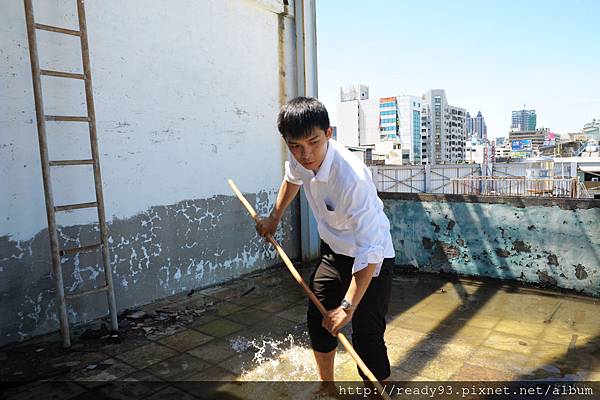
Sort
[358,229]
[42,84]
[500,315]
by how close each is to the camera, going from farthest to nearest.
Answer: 1. [500,315]
2. [42,84]
3. [358,229]

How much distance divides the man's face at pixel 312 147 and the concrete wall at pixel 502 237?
3.62 m

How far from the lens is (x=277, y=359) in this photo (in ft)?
10.2

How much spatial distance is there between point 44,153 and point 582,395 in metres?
4.23

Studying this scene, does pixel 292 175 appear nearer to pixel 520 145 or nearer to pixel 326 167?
pixel 326 167

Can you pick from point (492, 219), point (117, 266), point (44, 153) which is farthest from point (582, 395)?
point (44, 153)

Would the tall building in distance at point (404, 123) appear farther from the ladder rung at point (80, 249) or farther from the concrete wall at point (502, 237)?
the ladder rung at point (80, 249)

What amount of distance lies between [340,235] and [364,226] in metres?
0.31

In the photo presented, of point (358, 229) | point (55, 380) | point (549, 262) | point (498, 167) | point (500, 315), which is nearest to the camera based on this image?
point (358, 229)

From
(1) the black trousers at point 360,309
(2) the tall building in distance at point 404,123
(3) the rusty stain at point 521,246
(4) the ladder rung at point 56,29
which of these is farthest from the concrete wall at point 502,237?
(2) the tall building in distance at point 404,123

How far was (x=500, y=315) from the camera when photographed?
3904 mm

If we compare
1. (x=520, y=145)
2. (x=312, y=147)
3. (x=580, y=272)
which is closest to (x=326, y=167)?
(x=312, y=147)

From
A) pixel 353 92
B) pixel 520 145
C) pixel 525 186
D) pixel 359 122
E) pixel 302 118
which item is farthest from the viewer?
pixel 353 92

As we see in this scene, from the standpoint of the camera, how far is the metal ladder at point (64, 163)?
10.4 feet

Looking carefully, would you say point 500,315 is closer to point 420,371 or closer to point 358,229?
point 420,371
